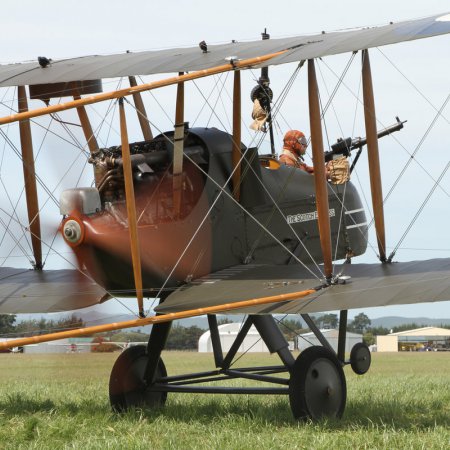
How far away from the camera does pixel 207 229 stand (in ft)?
33.5

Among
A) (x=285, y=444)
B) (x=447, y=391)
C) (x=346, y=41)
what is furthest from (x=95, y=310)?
(x=447, y=391)

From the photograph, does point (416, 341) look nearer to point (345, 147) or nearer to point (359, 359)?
point (345, 147)

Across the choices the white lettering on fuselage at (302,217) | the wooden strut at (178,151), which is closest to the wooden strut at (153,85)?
the wooden strut at (178,151)

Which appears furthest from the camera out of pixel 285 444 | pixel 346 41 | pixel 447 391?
pixel 447 391

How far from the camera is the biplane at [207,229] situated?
904cm

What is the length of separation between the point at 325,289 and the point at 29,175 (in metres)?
3.92

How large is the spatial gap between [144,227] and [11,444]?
261 centimetres

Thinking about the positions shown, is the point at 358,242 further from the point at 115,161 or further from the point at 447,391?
the point at 115,161

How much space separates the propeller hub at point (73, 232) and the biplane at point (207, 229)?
1cm

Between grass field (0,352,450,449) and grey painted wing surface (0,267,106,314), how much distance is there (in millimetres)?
1069

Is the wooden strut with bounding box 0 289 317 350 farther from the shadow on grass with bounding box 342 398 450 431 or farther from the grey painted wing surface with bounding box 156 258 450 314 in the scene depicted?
the shadow on grass with bounding box 342 398 450 431

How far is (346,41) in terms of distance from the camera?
365 inches

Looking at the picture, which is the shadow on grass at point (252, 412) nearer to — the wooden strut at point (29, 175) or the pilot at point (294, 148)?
the wooden strut at point (29, 175)

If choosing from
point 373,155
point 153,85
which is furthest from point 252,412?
point 153,85
